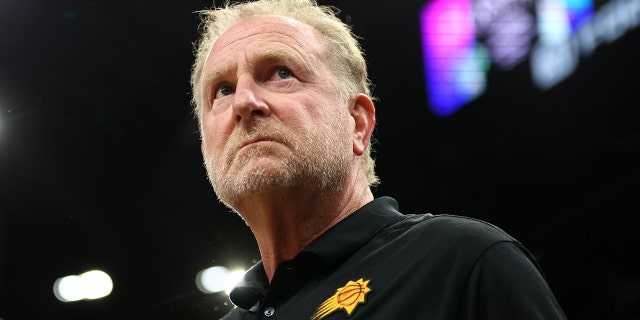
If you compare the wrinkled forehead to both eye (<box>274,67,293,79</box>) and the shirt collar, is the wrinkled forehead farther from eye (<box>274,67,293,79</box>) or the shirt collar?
the shirt collar

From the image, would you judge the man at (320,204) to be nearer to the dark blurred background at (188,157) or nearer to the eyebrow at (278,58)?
the eyebrow at (278,58)

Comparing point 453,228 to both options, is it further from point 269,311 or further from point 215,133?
point 215,133

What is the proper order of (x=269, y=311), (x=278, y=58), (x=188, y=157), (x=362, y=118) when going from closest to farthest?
(x=269, y=311), (x=278, y=58), (x=362, y=118), (x=188, y=157)

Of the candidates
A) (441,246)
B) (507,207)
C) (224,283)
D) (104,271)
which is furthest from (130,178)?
(441,246)

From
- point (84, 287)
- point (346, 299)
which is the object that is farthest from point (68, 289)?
point (346, 299)

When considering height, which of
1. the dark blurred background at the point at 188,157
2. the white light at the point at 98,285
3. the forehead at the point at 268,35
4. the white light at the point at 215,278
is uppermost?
the forehead at the point at 268,35

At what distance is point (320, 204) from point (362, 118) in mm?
281

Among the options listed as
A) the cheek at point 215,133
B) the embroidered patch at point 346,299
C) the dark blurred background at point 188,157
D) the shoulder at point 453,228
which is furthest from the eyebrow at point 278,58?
the dark blurred background at point 188,157

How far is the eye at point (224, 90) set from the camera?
1.53m

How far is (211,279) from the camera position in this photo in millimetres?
4543

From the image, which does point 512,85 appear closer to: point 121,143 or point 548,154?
point 548,154

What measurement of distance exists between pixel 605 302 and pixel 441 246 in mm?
3057

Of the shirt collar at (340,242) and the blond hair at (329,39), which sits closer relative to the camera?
the shirt collar at (340,242)

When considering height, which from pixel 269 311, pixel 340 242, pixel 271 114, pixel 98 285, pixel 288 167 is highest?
pixel 271 114
